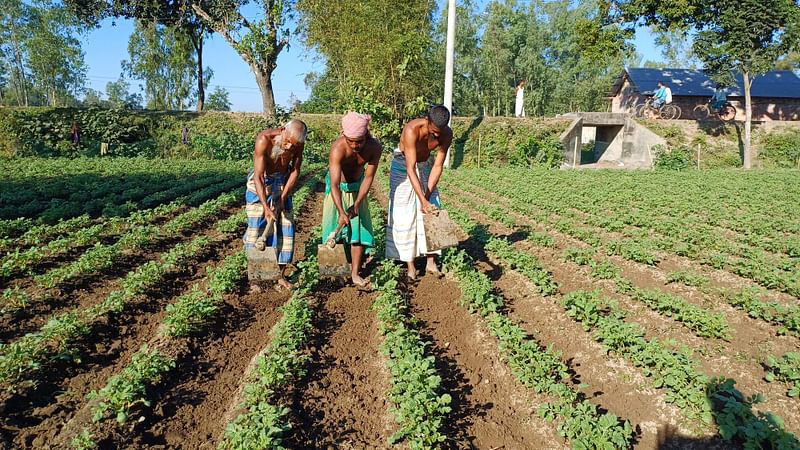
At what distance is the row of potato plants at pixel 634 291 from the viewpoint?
4605 mm

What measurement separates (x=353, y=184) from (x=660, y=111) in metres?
25.0

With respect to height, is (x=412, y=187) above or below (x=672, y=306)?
above

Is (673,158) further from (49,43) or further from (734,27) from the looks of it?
(49,43)

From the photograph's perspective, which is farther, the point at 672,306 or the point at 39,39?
the point at 39,39

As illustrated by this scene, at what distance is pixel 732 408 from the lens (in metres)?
3.29

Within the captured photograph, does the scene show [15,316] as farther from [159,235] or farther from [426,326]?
[426,326]

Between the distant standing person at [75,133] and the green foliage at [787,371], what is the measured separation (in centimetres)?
2379

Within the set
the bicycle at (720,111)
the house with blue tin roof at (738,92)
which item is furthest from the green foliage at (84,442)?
the house with blue tin roof at (738,92)

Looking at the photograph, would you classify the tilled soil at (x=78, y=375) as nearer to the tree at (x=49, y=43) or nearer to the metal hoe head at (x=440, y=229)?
the metal hoe head at (x=440, y=229)

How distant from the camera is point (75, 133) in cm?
2136

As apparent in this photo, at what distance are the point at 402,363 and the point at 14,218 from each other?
8.01 metres

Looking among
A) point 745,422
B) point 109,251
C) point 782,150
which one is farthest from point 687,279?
point 782,150

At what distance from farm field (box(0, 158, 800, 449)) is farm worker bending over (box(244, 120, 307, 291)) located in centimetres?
52

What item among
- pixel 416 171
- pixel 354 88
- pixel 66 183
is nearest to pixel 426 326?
pixel 416 171
